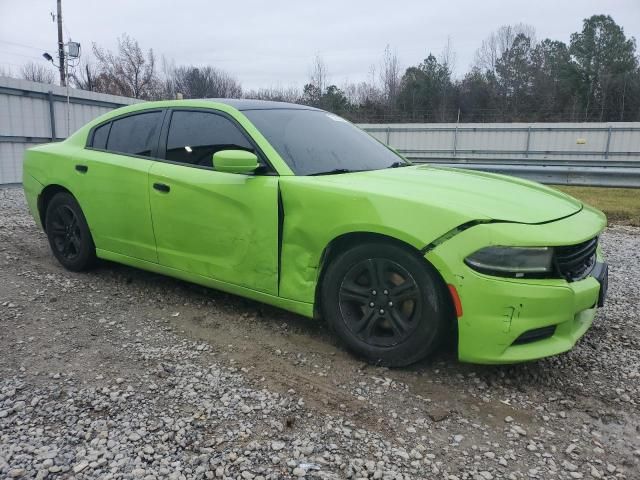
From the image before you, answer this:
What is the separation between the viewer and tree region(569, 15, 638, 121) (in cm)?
4256

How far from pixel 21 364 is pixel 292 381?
1619mm

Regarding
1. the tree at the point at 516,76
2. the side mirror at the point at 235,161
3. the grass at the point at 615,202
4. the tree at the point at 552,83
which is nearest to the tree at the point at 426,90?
the tree at the point at 516,76

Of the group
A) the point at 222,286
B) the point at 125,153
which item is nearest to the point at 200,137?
the point at 125,153

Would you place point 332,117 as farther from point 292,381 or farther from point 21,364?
point 21,364

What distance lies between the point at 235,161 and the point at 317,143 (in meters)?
0.72

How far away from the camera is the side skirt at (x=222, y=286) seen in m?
3.21

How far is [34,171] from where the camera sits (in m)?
4.85

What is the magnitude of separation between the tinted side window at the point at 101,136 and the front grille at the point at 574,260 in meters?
3.66

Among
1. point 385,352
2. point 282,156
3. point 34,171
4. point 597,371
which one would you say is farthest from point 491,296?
point 34,171

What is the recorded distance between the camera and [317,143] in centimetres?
364

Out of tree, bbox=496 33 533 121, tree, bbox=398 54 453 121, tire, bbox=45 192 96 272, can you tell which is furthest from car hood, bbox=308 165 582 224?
tree, bbox=496 33 533 121

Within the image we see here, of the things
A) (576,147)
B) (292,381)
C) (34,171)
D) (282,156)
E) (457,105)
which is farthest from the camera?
(457,105)

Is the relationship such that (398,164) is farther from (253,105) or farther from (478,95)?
(478,95)

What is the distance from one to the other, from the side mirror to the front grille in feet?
6.06
